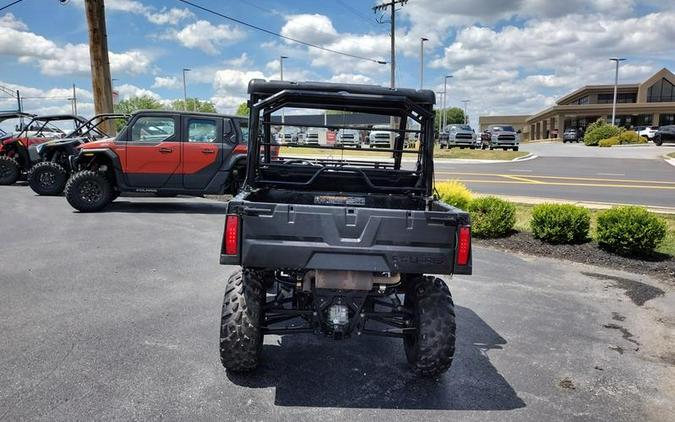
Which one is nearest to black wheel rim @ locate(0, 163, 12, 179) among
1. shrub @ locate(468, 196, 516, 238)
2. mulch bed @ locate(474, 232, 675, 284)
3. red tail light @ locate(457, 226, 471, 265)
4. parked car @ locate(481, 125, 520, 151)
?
shrub @ locate(468, 196, 516, 238)

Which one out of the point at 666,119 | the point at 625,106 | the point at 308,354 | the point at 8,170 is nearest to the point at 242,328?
the point at 308,354

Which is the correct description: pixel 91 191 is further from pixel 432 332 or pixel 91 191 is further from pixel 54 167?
pixel 432 332

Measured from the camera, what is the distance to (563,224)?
27.6ft

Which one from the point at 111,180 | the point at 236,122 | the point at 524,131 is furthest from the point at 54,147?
the point at 524,131

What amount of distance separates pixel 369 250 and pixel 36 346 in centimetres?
286

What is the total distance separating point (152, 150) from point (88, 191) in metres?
1.59

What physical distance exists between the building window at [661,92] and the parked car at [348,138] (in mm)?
80669

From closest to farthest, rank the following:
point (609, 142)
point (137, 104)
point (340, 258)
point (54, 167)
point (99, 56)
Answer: point (340, 258) < point (54, 167) < point (99, 56) < point (609, 142) < point (137, 104)

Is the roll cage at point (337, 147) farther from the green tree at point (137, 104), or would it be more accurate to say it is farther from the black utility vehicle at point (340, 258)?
the green tree at point (137, 104)

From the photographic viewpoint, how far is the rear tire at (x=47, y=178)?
13.2 meters

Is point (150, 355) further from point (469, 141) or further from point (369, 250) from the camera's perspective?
point (469, 141)

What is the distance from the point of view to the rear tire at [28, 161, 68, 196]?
43.4ft

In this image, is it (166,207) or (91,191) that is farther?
(166,207)

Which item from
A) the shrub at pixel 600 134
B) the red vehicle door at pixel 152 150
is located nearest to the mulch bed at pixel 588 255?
the red vehicle door at pixel 152 150
